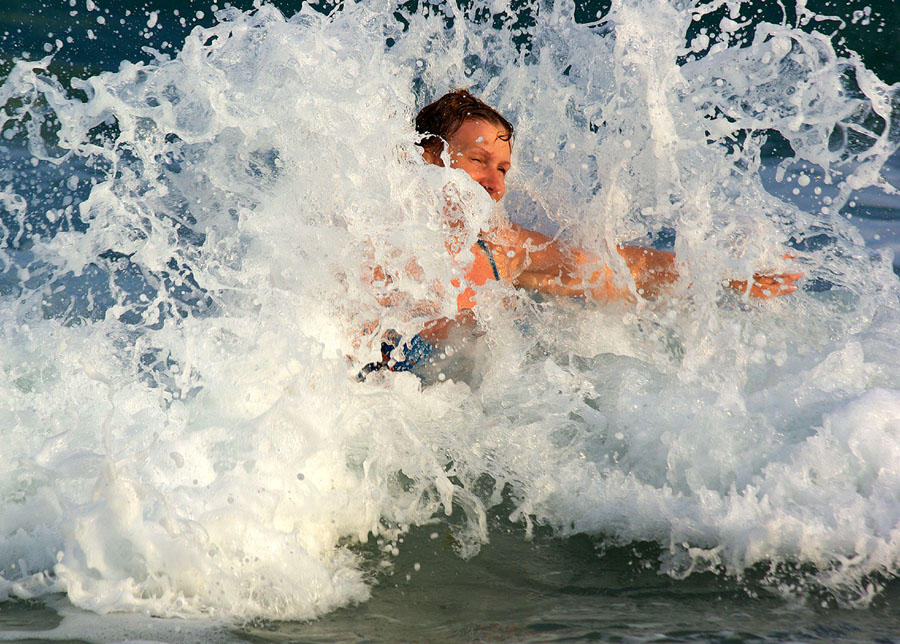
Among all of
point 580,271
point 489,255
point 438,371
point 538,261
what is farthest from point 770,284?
point 438,371

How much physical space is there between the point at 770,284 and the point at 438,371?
129cm

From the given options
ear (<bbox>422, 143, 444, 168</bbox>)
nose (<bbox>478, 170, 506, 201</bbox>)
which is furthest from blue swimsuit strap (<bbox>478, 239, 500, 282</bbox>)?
ear (<bbox>422, 143, 444, 168</bbox>)

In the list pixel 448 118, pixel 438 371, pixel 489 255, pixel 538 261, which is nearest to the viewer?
pixel 438 371

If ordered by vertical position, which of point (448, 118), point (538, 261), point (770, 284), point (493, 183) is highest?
point (448, 118)

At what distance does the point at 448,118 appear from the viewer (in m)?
3.02

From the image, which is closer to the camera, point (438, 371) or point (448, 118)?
point (438, 371)

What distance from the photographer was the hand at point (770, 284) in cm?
293

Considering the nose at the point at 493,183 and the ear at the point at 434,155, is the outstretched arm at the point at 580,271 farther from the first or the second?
the ear at the point at 434,155

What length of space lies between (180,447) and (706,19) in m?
6.86

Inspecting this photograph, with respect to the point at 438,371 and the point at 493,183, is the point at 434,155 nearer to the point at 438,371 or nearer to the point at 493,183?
the point at 493,183

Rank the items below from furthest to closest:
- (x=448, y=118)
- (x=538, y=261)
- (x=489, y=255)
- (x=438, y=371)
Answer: (x=538, y=261) < (x=448, y=118) < (x=489, y=255) < (x=438, y=371)

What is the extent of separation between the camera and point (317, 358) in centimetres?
224

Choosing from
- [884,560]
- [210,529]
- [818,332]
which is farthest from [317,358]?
[818,332]

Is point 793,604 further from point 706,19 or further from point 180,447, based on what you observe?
point 706,19
